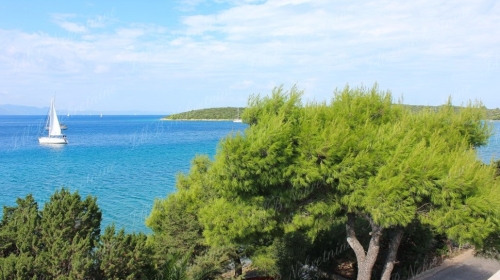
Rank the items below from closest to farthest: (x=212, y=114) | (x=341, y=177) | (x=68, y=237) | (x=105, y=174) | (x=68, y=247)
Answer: (x=68, y=247), (x=68, y=237), (x=341, y=177), (x=105, y=174), (x=212, y=114)

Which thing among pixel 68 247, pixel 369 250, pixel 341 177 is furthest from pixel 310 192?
pixel 68 247

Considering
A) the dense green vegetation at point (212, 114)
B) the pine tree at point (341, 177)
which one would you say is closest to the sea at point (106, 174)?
the pine tree at point (341, 177)

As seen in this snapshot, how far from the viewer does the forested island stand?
811cm

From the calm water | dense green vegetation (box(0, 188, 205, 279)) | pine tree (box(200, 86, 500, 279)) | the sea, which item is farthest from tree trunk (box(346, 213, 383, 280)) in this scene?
the calm water

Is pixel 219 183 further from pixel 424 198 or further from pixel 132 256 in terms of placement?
pixel 424 198

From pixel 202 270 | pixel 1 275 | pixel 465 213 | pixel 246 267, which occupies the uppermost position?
pixel 465 213

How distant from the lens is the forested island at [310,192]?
8109 millimetres

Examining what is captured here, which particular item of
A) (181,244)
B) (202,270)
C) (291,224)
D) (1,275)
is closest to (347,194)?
(291,224)

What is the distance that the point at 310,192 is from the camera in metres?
9.20

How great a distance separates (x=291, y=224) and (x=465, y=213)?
360 cm

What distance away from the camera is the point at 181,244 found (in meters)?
12.3

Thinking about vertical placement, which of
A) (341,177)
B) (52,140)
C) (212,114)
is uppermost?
(212,114)

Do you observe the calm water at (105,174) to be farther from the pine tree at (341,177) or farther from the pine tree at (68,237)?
the pine tree at (68,237)

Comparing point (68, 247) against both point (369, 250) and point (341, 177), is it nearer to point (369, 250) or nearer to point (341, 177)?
point (341, 177)
